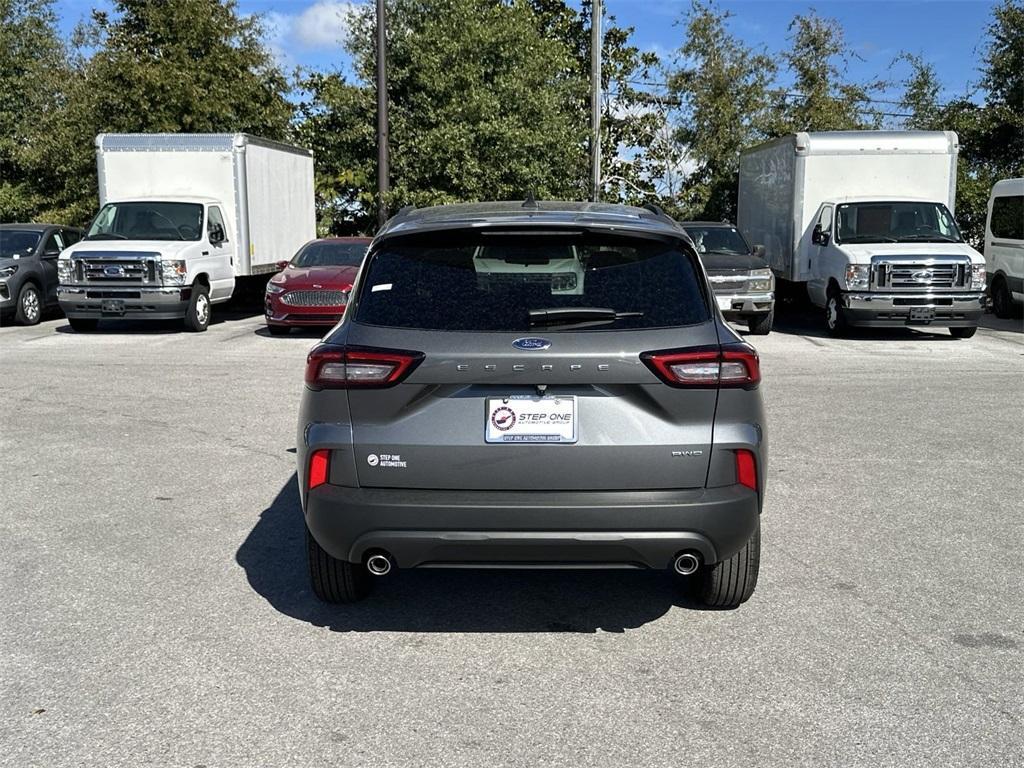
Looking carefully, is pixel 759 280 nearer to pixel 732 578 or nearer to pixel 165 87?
pixel 732 578

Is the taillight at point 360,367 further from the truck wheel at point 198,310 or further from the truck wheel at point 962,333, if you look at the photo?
the truck wheel at point 962,333

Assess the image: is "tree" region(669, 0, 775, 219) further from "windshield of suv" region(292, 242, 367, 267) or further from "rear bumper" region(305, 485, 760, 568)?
"rear bumper" region(305, 485, 760, 568)

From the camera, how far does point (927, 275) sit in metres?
16.0

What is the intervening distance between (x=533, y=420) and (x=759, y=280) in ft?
43.9

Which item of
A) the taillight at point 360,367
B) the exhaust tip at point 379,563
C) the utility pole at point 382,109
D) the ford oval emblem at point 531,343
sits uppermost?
the utility pole at point 382,109

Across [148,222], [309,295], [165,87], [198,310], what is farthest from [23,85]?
[309,295]

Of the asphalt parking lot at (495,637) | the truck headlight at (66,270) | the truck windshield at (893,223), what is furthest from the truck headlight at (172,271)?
the truck windshield at (893,223)

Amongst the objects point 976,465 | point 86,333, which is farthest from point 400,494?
point 86,333

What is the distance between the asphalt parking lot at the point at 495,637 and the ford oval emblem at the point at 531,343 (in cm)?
121

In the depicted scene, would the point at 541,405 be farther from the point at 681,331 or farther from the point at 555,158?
the point at 555,158

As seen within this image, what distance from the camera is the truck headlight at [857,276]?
16234mm

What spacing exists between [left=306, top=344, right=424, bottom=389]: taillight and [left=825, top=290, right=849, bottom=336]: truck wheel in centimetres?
1352

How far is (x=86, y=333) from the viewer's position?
58.3 ft

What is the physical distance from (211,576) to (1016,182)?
57.3 feet
